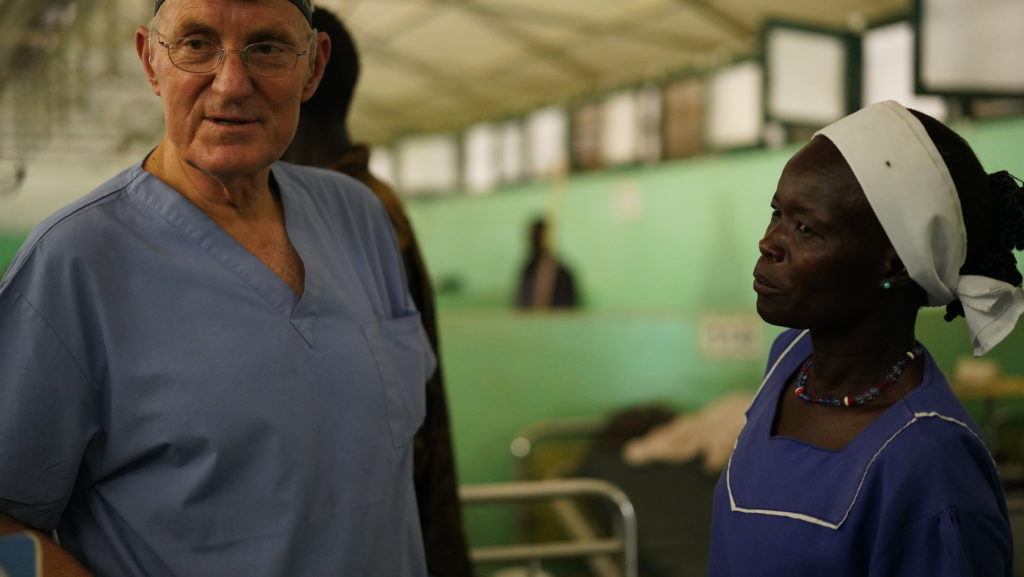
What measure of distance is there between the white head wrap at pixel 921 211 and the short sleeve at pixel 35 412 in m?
0.85

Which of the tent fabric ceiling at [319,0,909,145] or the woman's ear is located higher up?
the tent fabric ceiling at [319,0,909,145]

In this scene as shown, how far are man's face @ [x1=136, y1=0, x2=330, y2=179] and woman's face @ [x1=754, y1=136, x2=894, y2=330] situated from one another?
589 millimetres

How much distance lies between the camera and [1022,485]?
3611mm

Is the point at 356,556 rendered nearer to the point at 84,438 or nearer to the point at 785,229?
the point at 84,438

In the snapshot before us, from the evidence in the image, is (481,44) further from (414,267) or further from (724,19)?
(414,267)

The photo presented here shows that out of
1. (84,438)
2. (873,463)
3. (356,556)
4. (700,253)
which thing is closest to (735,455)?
(873,463)

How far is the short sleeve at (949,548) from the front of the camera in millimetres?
861

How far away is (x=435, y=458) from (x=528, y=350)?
10.4 feet

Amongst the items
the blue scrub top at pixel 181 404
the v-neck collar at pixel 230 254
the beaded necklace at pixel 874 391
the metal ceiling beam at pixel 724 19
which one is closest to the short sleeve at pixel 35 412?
the blue scrub top at pixel 181 404

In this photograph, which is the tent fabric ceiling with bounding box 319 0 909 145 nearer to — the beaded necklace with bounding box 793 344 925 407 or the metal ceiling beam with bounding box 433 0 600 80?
the metal ceiling beam with bounding box 433 0 600 80

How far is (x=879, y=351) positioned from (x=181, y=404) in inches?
30.1

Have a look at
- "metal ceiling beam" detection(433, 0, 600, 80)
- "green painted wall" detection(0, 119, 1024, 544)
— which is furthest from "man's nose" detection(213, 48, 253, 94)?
"metal ceiling beam" detection(433, 0, 600, 80)

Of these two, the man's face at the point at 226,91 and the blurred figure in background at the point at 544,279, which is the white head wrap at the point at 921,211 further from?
the blurred figure in background at the point at 544,279

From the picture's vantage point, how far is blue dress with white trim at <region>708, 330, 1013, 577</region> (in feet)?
2.88
